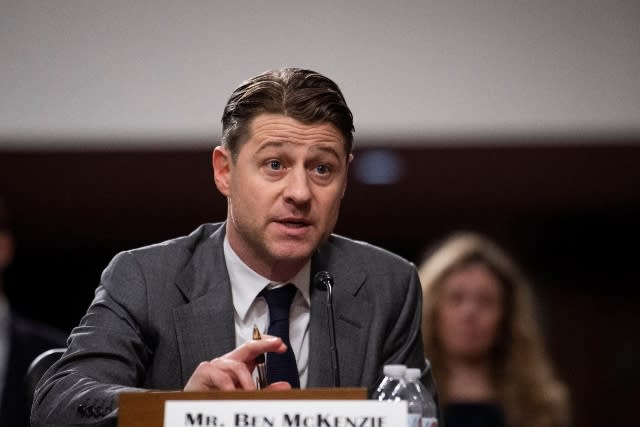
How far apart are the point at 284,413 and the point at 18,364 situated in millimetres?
2603

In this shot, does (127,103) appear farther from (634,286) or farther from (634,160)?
(634,286)

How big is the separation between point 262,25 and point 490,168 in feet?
4.81

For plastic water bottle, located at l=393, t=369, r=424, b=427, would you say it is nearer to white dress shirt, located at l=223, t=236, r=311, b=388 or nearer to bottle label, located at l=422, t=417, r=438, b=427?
bottle label, located at l=422, t=417, r=438, b=427

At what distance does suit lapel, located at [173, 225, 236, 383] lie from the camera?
1.85 metres

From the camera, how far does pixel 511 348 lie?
3.27m

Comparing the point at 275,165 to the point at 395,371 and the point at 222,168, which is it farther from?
the point at 395,371

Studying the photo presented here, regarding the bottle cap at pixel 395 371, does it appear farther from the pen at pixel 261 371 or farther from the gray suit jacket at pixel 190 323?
the gray suit jacket at pixel 190 323

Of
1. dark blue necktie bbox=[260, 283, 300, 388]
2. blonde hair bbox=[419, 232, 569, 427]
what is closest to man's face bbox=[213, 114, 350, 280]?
dark blue necktie bbox=[260, 283, 300, 388]

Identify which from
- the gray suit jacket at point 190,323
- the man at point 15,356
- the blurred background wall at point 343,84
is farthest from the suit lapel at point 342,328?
the blurred background wall at point 343,84

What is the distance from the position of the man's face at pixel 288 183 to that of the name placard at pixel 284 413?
50cm

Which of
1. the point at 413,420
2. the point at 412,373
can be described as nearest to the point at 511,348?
the point at 412,373

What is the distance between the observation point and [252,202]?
1805 millimetres

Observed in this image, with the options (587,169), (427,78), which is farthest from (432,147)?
(587,169)

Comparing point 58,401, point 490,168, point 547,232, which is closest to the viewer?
point 58,401
